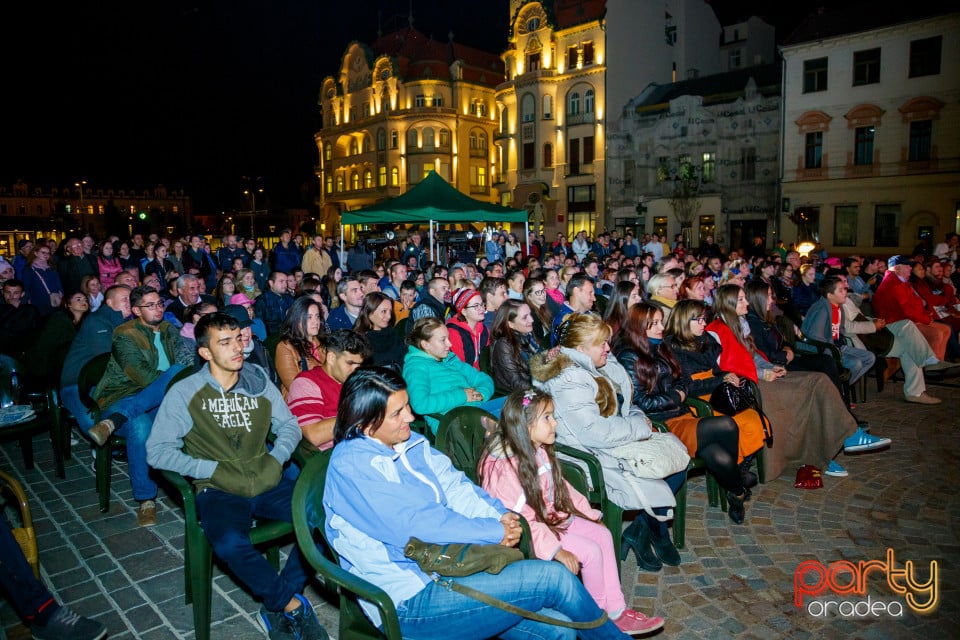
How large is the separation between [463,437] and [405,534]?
121 centimetres

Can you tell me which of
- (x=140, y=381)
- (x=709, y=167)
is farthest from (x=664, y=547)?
(x=709, y=167)

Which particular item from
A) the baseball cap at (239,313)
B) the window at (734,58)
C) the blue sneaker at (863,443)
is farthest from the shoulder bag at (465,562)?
the window at (734,58)

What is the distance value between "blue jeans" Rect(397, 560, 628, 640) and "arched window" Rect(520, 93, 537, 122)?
40.6 meters

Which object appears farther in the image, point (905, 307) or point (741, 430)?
point (905, 307)

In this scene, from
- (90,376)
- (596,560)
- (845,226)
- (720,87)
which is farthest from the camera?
(720,87)

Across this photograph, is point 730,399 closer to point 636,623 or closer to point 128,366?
point 636,623

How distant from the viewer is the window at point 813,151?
29.0 meters

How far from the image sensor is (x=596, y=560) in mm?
3076

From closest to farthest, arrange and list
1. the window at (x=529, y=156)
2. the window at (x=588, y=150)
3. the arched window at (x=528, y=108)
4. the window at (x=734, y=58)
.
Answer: the window at (x=588, y=150) < the arched window at (x=528, y=108) < the window at (x=734, y=58) < the window at (x=529, y=156)

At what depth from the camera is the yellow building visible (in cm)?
4931

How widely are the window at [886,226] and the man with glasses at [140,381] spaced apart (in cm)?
3129

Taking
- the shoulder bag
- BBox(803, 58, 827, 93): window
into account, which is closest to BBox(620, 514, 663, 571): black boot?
the shoulder bag

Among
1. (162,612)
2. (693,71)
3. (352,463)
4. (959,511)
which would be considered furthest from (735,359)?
(693,71)

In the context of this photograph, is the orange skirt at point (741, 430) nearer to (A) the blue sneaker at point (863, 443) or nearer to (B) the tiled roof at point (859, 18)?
(A) the blue sneaker at point (863, 443)
